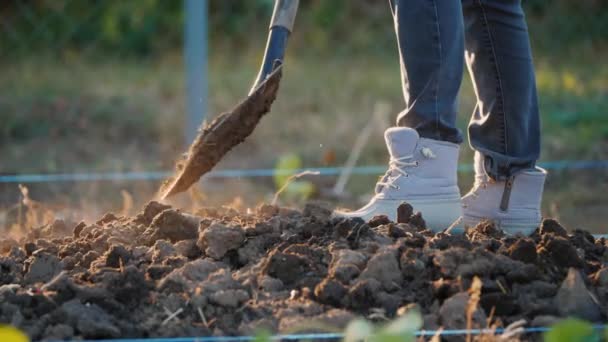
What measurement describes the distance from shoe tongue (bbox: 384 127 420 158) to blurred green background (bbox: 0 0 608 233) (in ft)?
5.79

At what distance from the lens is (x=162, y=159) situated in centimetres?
582

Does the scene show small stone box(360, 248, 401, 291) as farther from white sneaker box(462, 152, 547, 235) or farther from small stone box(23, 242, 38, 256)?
small stone box(23, 242, 38, 256)

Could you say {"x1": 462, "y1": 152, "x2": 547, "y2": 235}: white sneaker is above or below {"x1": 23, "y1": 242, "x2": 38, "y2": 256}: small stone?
above

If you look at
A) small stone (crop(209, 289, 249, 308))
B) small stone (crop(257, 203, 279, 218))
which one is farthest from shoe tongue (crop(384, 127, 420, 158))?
small stone (crop(209, 289, 249, 308))

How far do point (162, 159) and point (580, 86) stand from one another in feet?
9.17

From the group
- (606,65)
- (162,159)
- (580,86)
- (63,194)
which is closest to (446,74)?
(63,194)

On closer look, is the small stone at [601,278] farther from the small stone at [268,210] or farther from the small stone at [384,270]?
the small stone at [268,210]

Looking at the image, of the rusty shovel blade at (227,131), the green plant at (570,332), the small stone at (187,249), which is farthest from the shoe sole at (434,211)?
the green plant at (570,332)

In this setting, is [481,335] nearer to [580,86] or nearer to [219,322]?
[219,322]

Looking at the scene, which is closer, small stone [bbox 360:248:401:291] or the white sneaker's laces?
small stone [bbox 360:248:401:291]

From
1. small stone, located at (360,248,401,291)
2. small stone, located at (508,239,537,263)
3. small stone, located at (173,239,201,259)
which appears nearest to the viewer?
small stone, located at (360,248,401,291)

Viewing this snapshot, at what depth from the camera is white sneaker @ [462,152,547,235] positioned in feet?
9.96

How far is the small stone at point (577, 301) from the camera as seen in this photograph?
233 centimetres

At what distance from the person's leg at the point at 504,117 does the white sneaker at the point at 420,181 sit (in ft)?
0.45
